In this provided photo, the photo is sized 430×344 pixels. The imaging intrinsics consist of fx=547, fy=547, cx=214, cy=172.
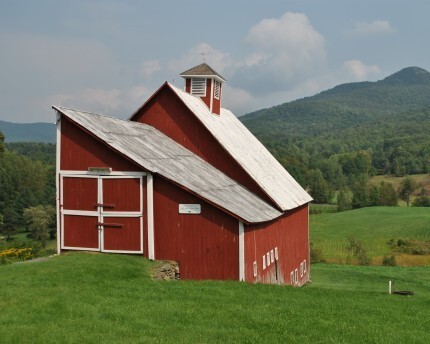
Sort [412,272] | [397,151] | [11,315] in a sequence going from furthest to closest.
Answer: [397,151]
[412,272]
[11,315]

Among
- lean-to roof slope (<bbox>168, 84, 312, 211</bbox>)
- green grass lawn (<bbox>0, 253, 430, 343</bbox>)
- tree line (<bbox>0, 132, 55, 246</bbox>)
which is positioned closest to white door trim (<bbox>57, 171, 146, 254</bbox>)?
green grass lawn (<bbox>0, 253, 430, 343</bbox>)

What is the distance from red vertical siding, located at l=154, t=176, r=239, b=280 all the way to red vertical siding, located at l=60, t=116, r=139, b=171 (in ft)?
5.49

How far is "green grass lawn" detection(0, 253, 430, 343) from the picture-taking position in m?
11.3

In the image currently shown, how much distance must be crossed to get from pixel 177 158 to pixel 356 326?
12926 mm

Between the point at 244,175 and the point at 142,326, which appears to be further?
the point at 244,175

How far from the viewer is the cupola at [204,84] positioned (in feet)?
101

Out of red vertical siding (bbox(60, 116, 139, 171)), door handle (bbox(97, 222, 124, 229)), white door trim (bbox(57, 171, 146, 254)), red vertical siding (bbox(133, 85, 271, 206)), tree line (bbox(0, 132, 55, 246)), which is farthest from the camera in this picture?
tree line (bbox(0, 132, 55, 246))

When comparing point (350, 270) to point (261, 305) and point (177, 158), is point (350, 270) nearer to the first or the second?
point (177, 158)

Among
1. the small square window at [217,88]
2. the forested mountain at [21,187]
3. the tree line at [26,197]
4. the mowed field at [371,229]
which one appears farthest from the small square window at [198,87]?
the forested mountain at [21,187]

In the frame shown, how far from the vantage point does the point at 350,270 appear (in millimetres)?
39219

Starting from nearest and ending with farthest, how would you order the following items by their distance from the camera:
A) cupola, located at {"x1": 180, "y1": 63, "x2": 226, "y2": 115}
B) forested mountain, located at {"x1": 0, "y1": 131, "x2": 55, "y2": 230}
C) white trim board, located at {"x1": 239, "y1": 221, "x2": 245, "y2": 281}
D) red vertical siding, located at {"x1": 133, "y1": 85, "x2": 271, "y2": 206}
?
white trim board, located at {"x1": 239, "y1": 221, "x2": 245, "y2": 281} → red vertical siding, located at {"x1": 133, "y1": 85, "x2": 271, "y2": 206} → cupola, located at {"x1": 180, "y1": 63, "x2": 226, "y2": 115} → forested mountain, located at {"x1": 0, "y1": 131, "x2": 55, "y2": 230}

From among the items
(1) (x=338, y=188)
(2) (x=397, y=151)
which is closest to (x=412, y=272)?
(1) (x=338, y=188)

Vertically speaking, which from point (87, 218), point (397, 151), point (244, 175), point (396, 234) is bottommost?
point (396, 234)

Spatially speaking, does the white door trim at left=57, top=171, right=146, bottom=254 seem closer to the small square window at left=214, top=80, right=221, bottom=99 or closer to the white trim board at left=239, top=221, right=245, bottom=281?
the white trim board at left=239, top=221, right=245, bottom=281
